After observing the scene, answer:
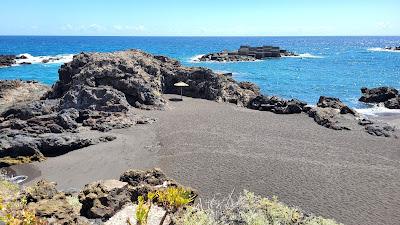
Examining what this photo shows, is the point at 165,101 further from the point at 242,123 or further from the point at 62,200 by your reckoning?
the point at 62,200

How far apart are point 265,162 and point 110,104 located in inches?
588

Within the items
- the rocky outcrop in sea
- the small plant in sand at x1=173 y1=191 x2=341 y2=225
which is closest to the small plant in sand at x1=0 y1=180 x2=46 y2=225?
the small plant in sand at x1=173 y1=191 x2=341 y2=225

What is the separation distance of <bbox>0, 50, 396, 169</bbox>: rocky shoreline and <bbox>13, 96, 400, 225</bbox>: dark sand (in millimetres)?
1347

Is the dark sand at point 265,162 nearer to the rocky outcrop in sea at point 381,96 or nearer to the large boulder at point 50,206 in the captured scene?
the large boulder at point 50,206

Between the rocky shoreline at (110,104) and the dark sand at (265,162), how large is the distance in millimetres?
1347

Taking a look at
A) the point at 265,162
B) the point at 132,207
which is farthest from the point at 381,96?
the point at 132,207

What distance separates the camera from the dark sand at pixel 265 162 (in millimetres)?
18141

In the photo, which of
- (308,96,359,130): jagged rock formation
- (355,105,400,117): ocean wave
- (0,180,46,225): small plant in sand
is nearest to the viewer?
(0,180,46,225): small plant in sand

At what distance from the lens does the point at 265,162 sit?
72.9 ft

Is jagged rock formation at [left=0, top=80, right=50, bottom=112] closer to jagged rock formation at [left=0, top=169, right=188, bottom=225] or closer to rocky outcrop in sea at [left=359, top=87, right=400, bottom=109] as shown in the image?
jagged rock formation at [left=0, top=169, right=188, bottom=225]

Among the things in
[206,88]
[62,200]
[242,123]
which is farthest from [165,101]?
[62,200]

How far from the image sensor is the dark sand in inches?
714

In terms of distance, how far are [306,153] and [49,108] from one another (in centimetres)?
1987

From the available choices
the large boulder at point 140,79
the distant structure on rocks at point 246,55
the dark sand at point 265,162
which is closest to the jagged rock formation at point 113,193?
the dark sand at point 265,162
